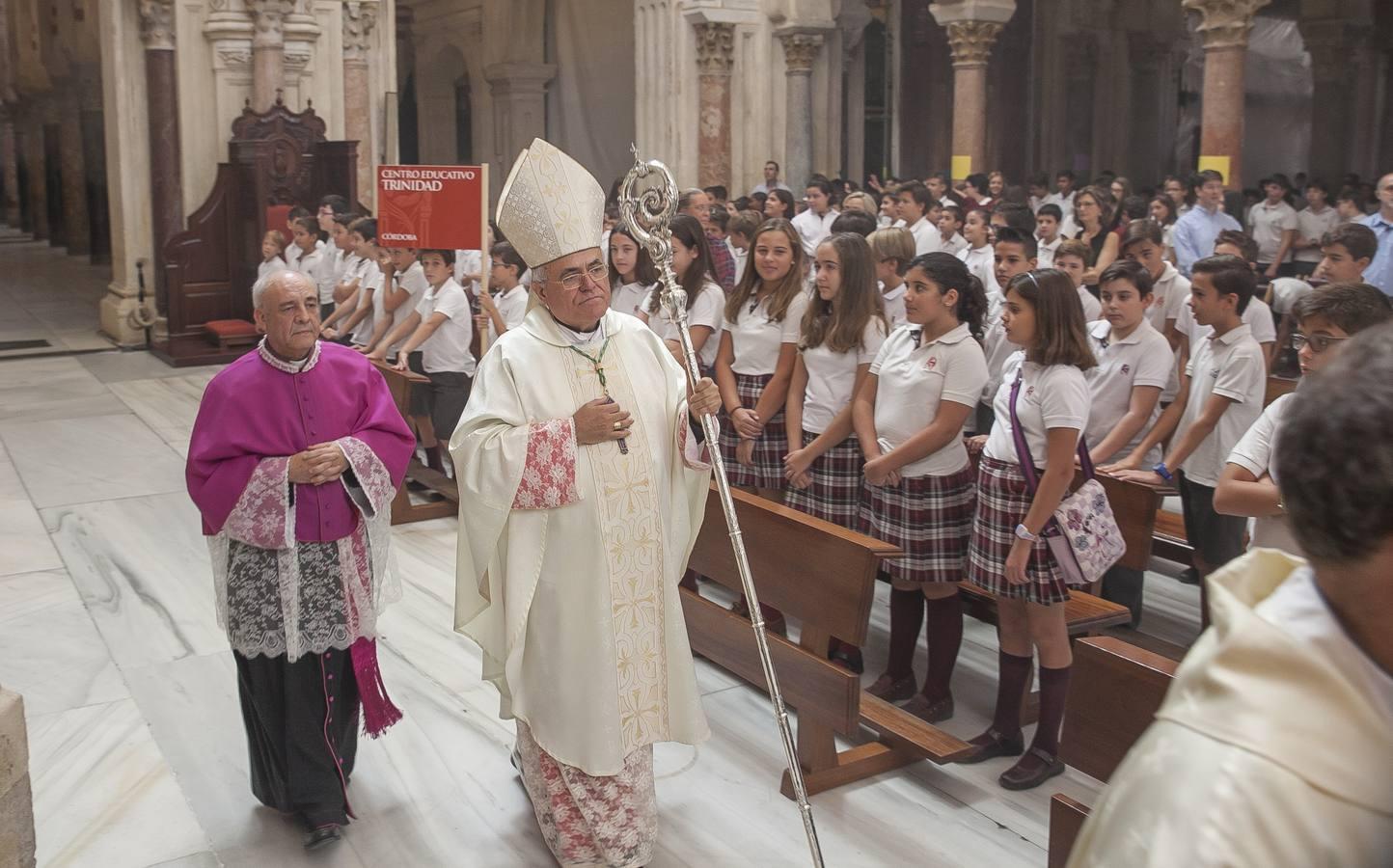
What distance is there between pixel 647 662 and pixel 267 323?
4.45 feet

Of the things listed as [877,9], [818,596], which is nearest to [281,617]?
[818,596]

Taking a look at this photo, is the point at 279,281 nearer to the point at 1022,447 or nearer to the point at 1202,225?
the point at 1022,447

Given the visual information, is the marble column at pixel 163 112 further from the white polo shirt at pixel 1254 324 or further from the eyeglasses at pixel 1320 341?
the eyeglasses at pixel 1320 341

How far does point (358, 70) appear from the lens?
46.0 ft

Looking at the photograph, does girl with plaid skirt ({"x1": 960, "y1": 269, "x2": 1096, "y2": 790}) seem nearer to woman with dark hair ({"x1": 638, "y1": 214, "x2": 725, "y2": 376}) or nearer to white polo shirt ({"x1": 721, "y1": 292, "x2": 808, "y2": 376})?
white polo shirt ({"x1": 721, "y1": 292, "x2": 808, "y2": 376})

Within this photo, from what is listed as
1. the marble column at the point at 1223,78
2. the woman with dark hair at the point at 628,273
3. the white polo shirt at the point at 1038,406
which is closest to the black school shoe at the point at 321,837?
the white polo shirt at the point at 1038,406

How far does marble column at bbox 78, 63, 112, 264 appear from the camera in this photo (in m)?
20.8

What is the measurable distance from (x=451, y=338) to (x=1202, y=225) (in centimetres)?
611

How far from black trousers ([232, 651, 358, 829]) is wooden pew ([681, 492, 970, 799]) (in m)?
1.31

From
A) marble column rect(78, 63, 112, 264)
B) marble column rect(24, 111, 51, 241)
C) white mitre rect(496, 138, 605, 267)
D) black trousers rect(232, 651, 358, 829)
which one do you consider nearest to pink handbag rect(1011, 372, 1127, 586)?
white mitre rect(496, 138, 605, 267)

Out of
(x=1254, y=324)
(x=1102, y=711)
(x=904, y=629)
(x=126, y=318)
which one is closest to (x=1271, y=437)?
(x=1102, y=711)

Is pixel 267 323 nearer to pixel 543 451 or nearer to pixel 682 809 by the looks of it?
pixel 543 451

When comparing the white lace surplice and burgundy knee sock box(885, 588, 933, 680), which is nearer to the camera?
the white lace surplice

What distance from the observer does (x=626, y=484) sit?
338 centimetres
